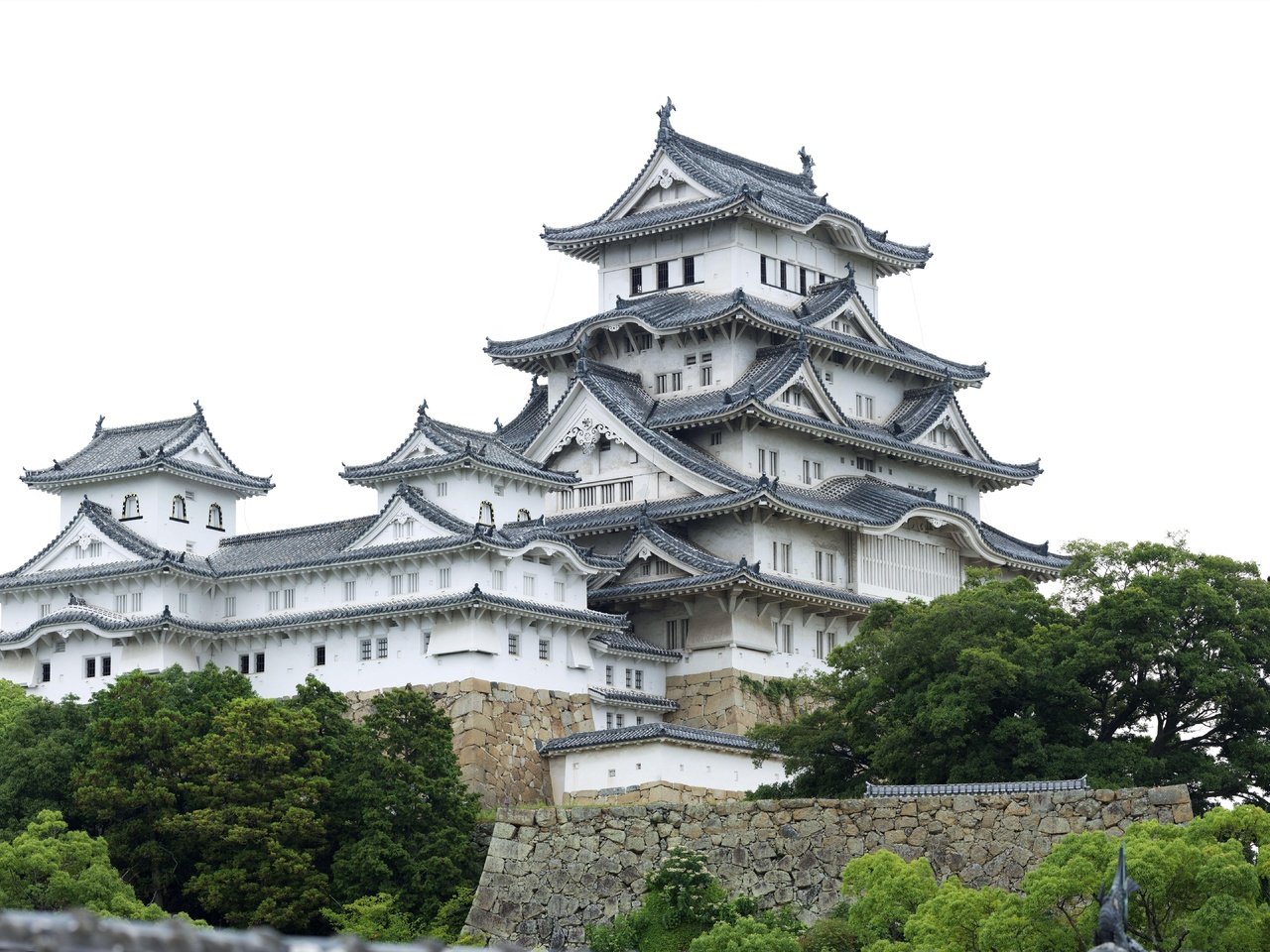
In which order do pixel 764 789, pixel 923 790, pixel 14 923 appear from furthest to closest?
pixel 764 789
pixel 923 790
pixel 14 923

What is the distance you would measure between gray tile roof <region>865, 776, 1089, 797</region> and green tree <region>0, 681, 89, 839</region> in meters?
16.3

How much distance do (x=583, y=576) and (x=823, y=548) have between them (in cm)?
844

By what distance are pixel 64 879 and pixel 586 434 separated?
23459mm

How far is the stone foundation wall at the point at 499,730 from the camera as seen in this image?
54188mm

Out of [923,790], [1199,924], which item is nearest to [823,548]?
[923,790]

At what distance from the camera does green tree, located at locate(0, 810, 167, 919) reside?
148 feet

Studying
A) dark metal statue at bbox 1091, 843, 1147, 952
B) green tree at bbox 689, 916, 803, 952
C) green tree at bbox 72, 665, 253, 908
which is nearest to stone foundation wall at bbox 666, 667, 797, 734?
green tree at bbox 72, 665, 253, 908

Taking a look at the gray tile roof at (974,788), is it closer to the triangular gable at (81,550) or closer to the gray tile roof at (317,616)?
the gray tile roof at (317,616)

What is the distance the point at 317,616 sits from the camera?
5759cm

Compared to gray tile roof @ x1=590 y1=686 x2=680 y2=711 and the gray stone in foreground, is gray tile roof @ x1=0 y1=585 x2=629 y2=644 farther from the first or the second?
the gray stone in foreground

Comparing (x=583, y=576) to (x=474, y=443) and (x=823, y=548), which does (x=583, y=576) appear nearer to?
(x=474, y=443)

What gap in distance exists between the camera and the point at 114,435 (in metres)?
63.2

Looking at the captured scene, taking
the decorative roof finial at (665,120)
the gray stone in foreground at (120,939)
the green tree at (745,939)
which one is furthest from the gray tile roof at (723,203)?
the gray stone in foreground at (120,939)

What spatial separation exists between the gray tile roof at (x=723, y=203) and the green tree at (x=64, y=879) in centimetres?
2833
